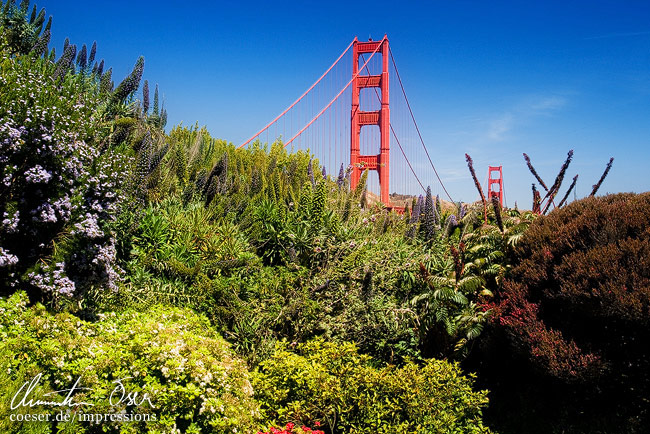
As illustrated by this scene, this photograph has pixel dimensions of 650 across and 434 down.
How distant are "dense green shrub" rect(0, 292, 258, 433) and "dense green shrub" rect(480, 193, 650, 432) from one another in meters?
2.17

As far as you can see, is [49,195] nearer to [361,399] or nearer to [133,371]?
[133,371]

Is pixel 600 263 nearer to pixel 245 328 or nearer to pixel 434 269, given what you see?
pixel 434 269

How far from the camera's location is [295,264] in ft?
14.3

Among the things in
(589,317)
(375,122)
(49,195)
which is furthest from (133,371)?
(375,122)

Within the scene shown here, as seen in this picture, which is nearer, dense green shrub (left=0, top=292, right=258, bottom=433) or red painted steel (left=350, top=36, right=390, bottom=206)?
dense green shrub (left=0, top=292, right=258, bottom=433)

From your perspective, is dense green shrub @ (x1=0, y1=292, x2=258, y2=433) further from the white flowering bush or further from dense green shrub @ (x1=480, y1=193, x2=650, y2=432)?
dense green shrub @ (x1=480, y1=193, x2=650, y2=432)

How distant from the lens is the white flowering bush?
119 inches

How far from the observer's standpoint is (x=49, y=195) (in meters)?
3.19

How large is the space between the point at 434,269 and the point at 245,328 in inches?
87.0

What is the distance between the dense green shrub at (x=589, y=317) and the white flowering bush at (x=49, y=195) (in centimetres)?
316

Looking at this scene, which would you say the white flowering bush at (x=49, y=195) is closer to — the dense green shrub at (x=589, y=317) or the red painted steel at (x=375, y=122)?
the dense green shrub at (x=589, y=317)

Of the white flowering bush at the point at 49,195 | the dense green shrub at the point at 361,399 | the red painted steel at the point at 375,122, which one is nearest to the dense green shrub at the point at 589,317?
the dense green shrub at the point at 361,399

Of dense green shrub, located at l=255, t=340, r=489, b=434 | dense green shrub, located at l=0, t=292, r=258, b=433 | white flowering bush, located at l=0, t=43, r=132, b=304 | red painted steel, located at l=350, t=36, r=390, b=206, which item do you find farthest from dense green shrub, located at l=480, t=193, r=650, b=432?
red painted steel, located at l=350, t=36, r=390, b=206

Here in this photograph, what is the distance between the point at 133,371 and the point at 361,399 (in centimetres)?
142
